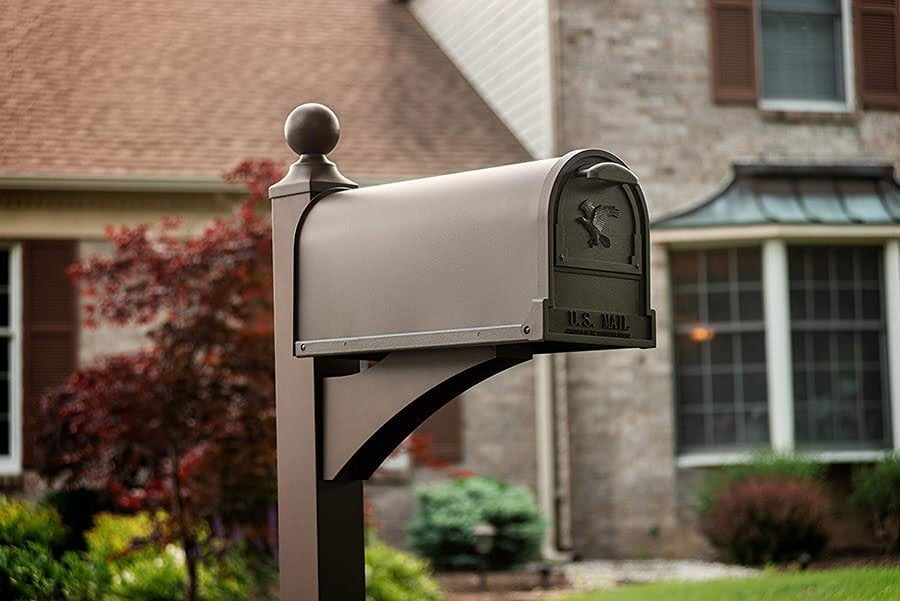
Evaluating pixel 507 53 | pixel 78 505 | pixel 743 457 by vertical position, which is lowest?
pixel 78 505

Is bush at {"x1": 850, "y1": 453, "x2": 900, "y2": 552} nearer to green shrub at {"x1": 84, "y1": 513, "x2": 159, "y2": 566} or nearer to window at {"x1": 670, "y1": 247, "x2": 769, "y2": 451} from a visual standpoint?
window at {"x1": 670, "y1": 247, "x2": 769, "y2": 451}

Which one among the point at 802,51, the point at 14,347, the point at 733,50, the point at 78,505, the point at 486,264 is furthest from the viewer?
the point at 802,51

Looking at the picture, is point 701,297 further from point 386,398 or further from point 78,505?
point 386,398

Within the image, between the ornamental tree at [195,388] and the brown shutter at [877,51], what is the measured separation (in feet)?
23.2

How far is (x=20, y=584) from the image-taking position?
5.41 metres

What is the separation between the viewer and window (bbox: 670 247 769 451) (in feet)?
41.8

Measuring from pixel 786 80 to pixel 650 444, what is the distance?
3729 mm

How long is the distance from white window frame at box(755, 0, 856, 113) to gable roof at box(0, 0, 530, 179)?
241 cm

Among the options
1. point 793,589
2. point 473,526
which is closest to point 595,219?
point 793,589

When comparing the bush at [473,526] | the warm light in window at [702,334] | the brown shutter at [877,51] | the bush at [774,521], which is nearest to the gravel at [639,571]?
the bush at [774,521]

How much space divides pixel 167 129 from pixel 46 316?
211 cm

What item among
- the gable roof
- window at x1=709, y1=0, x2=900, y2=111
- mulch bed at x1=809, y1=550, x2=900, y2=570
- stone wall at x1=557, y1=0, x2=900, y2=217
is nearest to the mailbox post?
the gable roof

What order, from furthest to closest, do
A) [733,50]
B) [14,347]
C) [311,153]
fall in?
[733,50] < [14,347] < [311,153]

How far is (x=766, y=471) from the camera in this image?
12.1 meters
